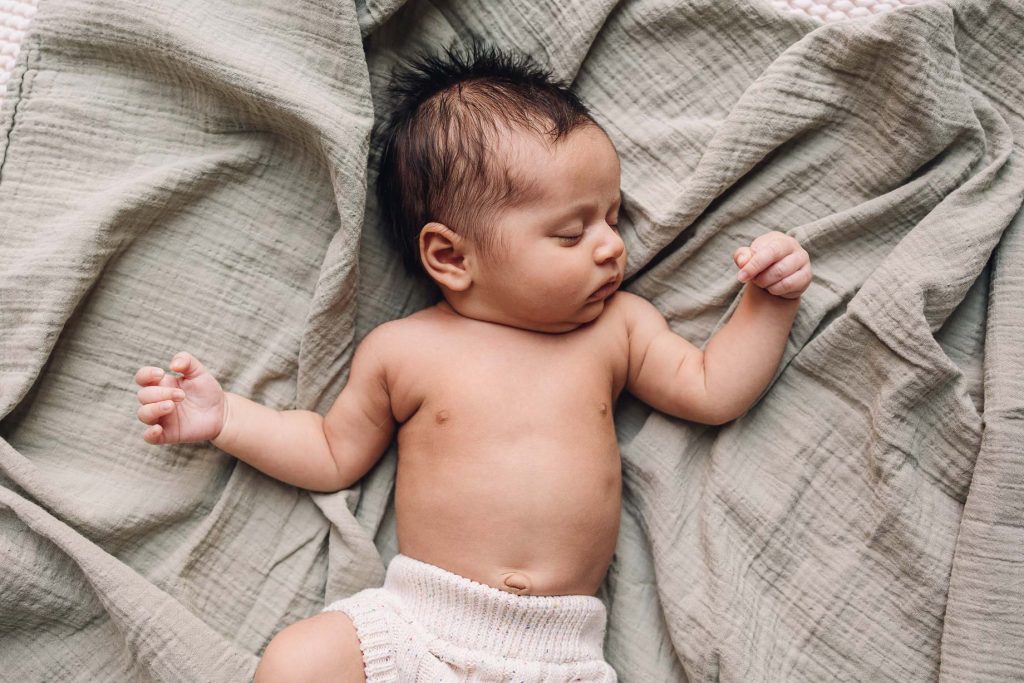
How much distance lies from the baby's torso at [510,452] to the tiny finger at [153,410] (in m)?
0.32

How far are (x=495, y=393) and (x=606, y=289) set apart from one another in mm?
233

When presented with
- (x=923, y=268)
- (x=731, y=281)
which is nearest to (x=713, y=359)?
(x=731, y=281)

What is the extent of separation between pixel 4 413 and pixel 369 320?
55 centimetres

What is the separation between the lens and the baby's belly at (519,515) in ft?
4.13

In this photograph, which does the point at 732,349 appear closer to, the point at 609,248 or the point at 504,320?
the point at 609,248

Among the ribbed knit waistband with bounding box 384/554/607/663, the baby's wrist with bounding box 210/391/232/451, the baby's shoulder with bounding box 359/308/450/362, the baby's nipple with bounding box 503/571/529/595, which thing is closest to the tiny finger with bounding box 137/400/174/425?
the baby's wrist with bounding box 210/391/232/451

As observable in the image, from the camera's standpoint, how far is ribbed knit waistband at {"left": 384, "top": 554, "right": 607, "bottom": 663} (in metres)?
1.24

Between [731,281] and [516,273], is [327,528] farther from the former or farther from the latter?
[731,281]

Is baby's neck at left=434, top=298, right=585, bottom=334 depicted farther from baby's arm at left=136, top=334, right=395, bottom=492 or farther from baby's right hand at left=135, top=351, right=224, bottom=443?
baby's right hand at left=135, top=351, right=224, bottom=443

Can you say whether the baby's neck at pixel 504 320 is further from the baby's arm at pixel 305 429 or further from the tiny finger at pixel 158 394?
the tiny finger at pixel 158 394

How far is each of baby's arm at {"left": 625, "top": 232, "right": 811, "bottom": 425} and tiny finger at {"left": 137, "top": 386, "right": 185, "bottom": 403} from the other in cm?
68

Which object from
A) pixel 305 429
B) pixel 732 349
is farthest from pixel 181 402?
pixel 732 349

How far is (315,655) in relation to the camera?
3.87 feet

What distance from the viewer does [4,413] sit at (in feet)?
4.10
